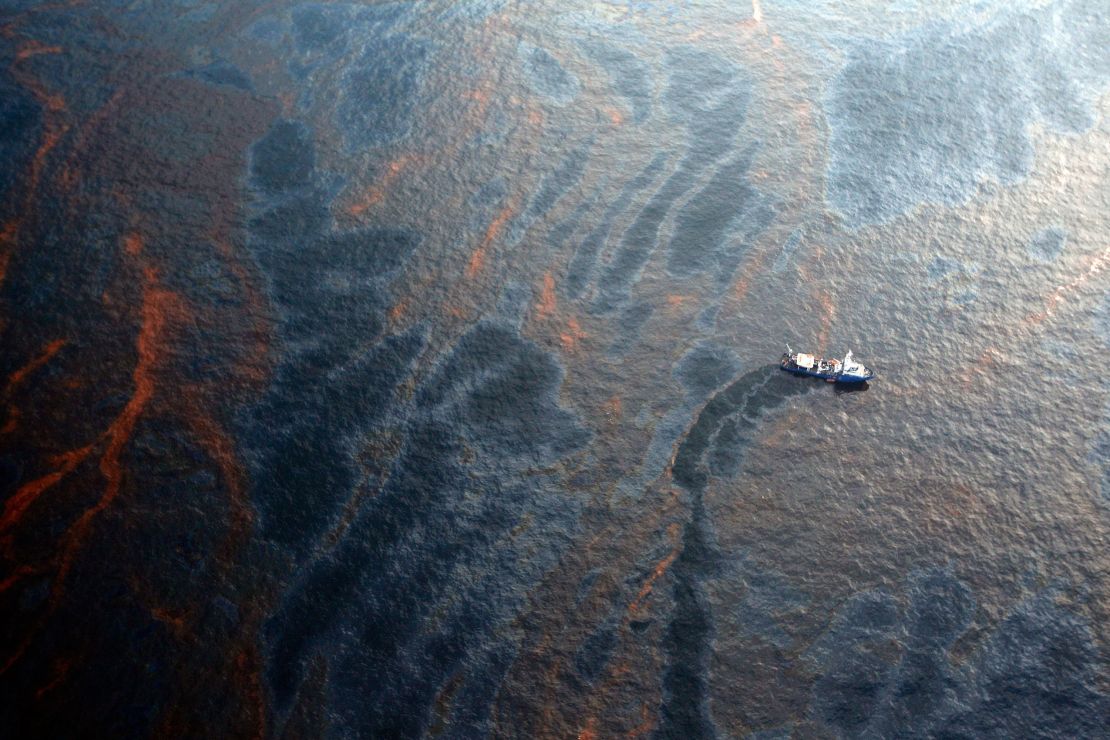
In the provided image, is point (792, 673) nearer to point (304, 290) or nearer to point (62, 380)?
point (304, 290)

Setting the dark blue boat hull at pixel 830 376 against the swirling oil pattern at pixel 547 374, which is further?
the dark blue boat hull at pixel 830 376

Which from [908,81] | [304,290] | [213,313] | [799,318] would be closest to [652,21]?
[908,81]

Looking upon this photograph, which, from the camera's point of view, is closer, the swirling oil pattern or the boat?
the swirling oil pattern

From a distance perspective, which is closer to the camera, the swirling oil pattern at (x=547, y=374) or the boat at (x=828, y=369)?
the swirling oil pattern at (x=547, y=374)

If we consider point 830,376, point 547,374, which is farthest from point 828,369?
point 547,374

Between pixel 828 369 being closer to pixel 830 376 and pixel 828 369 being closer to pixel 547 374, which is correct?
pixel 830 376
